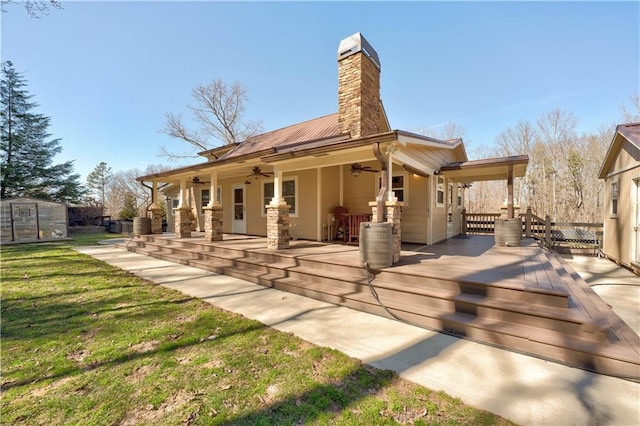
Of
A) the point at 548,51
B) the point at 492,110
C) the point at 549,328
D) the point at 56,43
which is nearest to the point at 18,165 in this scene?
the point at 56,43

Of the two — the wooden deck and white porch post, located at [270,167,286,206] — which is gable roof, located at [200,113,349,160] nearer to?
white porch post, located at [270,167,286,206]

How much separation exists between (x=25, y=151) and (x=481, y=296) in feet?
105

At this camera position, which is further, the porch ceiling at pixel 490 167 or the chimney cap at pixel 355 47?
the chimney cap at pixel 355 47

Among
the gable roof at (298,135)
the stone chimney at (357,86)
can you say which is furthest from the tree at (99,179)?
the stone chimney at (357,86)

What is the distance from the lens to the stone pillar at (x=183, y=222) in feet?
32.3

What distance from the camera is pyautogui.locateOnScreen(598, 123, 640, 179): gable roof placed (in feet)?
22.2

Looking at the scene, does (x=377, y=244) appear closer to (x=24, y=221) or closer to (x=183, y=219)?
(x=183, y=219)

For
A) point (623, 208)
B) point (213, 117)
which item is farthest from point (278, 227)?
point (213, 117)

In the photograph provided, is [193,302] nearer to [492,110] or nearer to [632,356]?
[632,356]

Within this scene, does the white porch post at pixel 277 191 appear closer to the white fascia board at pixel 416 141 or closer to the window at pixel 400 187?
the white fascia board at pixel 416 141

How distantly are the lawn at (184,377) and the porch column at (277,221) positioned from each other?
2.79m

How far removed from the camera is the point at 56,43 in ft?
26.6

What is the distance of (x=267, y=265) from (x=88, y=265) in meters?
5.63

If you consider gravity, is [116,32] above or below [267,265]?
above
